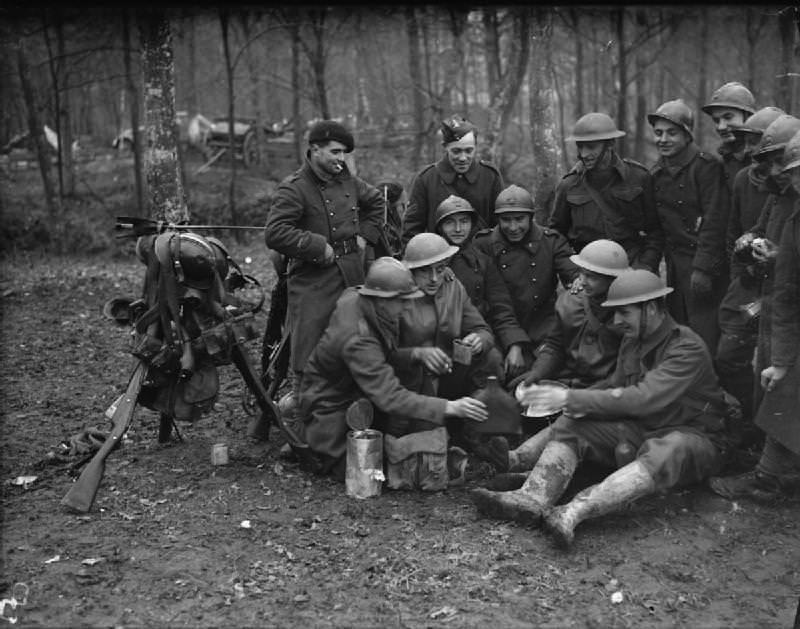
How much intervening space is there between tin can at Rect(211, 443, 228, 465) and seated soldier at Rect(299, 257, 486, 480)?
0.64 meters

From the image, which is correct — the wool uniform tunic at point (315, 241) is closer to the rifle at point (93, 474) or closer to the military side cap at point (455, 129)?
the military side cap at point (455, 129)

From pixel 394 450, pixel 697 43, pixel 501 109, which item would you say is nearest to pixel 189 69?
pixel 501 109

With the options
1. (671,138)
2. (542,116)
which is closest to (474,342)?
(671,138)

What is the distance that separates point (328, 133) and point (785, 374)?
137 inches

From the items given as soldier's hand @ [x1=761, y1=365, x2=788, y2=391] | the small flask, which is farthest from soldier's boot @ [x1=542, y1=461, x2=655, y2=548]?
the small flask

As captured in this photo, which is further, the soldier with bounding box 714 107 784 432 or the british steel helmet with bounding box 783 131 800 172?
the soldier with bounding box 714 107 784 432

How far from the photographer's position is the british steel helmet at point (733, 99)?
243 inches

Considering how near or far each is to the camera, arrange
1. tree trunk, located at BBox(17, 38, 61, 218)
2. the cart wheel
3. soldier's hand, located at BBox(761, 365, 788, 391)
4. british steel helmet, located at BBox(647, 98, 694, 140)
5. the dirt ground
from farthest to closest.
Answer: the cart wheel → tree trunk, located at BBox(17, 38, 61, 218) → british steel helmet, located at BBox(647, 98, 694, 140) → soldier's hand, located at BBox(761, 365, 788, 391) → the dirt ground

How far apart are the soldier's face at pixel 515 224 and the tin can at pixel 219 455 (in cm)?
281

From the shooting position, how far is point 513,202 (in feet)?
21.6

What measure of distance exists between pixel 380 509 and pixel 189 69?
765 inches

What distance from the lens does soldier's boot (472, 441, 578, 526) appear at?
491cm

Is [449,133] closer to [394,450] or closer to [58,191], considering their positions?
[394,450]

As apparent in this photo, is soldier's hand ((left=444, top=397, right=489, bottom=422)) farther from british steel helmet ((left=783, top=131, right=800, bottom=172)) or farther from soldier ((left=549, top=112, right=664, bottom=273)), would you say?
british steel helmet ((left=783, top=131, right=800, bottom=172))
